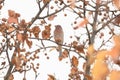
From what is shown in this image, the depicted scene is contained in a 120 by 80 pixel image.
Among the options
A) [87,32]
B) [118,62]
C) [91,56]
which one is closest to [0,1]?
[87,32]

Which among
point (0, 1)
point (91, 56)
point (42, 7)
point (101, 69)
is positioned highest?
point (0, 1)

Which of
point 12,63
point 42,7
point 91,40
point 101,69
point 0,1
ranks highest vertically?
point 0,1

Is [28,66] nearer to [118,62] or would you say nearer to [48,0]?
[48,0]

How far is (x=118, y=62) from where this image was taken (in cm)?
151

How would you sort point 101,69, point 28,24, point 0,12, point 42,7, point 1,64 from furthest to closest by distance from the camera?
point 1,64 → point 0,12 → point 42,7 → point 28,24 → point 101,69

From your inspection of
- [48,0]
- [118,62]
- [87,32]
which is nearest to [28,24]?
[48,0]

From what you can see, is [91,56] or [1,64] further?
[1,64]

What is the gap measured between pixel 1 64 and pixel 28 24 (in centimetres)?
334

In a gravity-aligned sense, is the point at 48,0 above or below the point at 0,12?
below

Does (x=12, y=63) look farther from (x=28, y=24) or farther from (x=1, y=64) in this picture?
(x=1, y=64)

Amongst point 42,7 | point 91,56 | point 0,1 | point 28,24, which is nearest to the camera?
point 91,56

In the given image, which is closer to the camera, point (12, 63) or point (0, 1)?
point (12, 63)

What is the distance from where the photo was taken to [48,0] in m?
4.82

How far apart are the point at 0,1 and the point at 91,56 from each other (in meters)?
3.98
